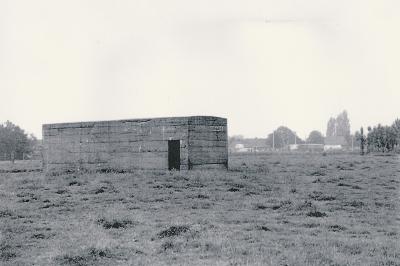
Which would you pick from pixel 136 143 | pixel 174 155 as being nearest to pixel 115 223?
pixel 174 155

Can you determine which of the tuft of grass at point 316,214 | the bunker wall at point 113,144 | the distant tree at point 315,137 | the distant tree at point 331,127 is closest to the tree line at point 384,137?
the bunker wall at point 113,144

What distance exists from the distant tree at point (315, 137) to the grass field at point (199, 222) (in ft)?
390

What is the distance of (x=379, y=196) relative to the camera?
1391 centimetres

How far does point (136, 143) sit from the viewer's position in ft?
74.6

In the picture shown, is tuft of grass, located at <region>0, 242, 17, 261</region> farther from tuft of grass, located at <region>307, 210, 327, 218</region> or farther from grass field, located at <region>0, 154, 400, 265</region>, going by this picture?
tuft of grass, located at <region>307, 210, 327, 218</region>

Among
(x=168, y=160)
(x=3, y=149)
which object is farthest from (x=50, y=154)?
(x=3, y=149)

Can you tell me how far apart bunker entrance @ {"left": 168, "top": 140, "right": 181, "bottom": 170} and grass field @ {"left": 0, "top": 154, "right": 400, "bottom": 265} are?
14.2 feet

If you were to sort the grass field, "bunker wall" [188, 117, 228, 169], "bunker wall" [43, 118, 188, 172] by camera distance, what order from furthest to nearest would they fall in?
1. "bunker wall" [43, 118, 188, 172]
2. "bunker wall" [188, 117, 228, 169]
3. the grass field

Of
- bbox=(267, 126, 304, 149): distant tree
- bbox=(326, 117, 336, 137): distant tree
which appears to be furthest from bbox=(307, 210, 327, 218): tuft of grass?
bbox=(326, 117, 336, 137): distant tree

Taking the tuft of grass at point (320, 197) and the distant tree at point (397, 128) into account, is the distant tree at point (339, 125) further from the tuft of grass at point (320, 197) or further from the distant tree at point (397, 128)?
the tuft of grass at point (320, 197)

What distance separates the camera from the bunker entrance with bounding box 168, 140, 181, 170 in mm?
21969

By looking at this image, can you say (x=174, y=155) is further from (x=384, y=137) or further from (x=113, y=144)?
(x=384, y=137)

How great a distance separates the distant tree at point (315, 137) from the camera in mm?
132875

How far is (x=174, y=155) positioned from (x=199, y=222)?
41.2 ft
